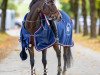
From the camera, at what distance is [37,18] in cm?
1299

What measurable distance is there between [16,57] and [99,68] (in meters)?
5.45

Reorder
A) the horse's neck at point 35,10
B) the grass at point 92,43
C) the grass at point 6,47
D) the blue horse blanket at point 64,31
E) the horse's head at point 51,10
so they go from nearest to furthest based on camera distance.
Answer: the horse's head at point 51,10
the horse's neck at point 35,10
the blue horse blanket at point 64,31
the grass at point 6,47
the grass at point 92,43

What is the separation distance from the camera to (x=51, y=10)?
1238 centimetres

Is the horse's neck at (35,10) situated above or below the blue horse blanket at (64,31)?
above

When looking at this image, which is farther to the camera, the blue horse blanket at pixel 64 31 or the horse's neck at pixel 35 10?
the blue horse blanket at pixel 64 31

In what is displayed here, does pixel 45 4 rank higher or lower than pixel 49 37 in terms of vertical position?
higher

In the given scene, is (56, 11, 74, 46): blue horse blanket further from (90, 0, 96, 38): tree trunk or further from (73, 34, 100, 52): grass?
(90, 0, 96, 38): tree trunk

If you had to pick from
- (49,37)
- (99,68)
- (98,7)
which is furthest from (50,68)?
(98,7)

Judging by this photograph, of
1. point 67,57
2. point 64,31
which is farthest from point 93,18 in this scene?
point 64,31

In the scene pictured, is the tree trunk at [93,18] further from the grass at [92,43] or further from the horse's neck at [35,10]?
the horse's neck at [35,10]

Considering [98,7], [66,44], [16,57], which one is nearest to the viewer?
[66,44]

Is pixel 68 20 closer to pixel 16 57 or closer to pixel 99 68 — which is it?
pixel 99 68

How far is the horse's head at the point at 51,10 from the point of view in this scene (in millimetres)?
12294

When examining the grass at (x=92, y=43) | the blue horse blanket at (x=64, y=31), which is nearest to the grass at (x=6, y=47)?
the grass at (x=92, y=43)
